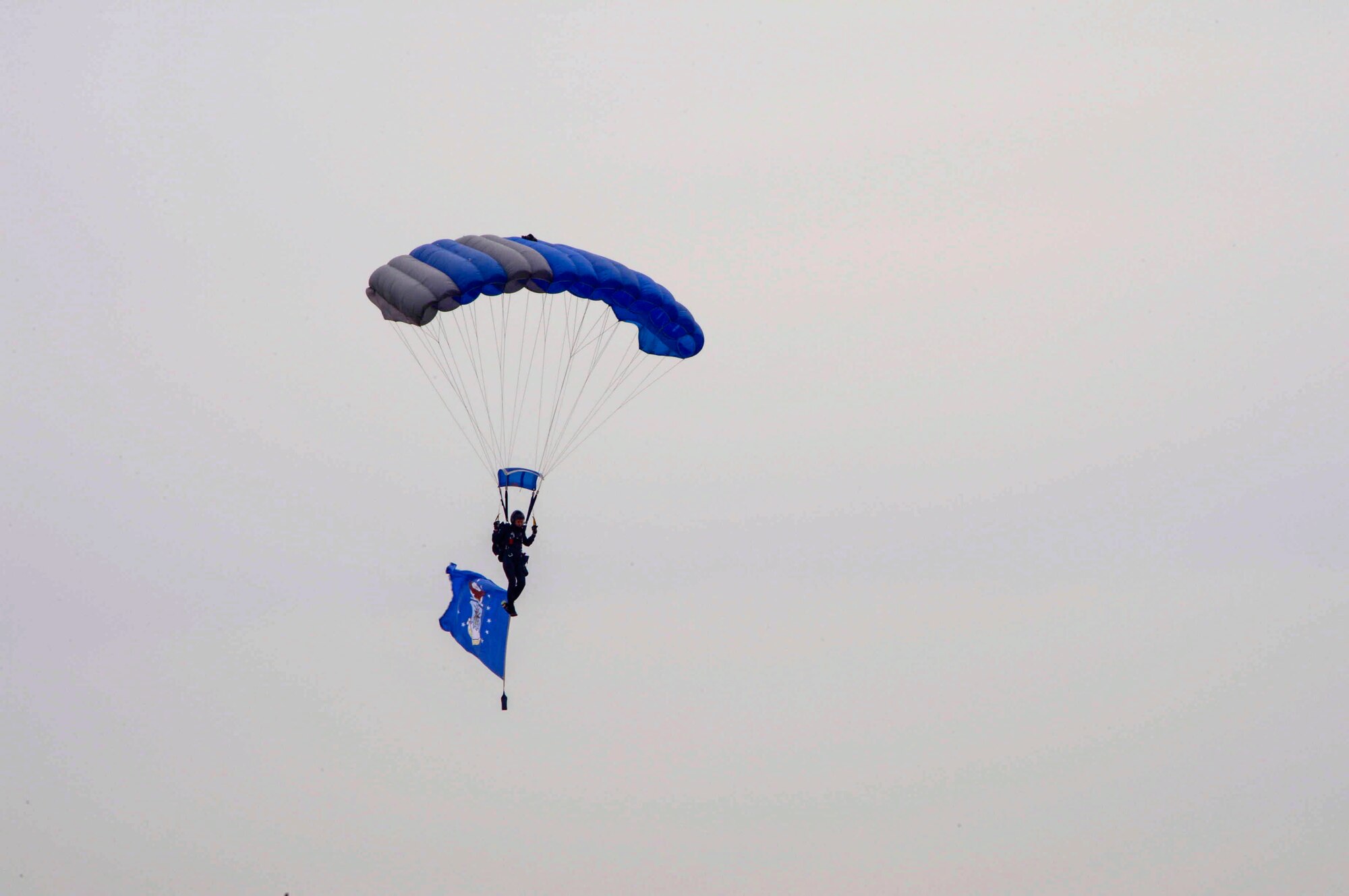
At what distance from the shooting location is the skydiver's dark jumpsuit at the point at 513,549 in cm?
2161

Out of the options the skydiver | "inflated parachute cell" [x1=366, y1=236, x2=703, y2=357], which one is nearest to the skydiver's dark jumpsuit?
the skydiver

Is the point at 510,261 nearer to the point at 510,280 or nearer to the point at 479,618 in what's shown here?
the point at 510,280

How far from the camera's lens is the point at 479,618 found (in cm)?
2400

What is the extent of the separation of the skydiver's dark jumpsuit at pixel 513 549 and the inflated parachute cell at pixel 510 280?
3369 millimetres

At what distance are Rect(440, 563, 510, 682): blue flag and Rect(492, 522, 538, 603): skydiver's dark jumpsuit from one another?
1358 millimetres

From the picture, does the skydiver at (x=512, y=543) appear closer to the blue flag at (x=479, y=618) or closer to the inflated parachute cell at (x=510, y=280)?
the blue flag at (x=479, y=618)

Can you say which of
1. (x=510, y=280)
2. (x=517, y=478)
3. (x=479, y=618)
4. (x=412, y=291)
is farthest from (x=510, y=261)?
(x=479, y=618)

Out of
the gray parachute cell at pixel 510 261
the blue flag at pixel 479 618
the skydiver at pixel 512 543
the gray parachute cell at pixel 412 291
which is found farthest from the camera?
the blue flag at pixel 479 618

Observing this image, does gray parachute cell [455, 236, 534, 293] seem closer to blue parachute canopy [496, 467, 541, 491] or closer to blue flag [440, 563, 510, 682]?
blue parachute canopy [496, 467, 541, 491]

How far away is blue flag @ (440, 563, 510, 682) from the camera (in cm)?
2344

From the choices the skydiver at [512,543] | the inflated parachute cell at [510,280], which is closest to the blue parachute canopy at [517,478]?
the skydiver at [512,543]

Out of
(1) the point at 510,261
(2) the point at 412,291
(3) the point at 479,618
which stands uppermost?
(1) the point at 510,261

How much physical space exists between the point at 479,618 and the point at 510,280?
6505mm

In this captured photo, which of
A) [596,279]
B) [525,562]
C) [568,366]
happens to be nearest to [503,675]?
[525,562]
